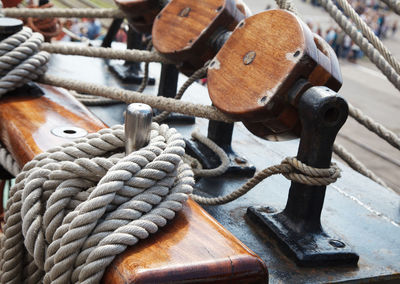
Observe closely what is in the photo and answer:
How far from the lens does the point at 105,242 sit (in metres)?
0.65

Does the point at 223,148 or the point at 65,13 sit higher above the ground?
the point at 65,13

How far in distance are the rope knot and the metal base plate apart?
0.13m

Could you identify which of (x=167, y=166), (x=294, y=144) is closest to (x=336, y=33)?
(x=294, y=144)

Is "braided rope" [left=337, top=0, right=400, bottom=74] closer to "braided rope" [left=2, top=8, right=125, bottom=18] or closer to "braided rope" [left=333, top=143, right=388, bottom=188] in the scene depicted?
"braided rope" [left=333, top=143, right=388, bottom=188]

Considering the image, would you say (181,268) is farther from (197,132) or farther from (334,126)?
(197,132)

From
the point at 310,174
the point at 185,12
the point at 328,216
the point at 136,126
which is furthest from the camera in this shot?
the point at 185,12

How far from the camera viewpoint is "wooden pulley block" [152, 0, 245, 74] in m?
1.32

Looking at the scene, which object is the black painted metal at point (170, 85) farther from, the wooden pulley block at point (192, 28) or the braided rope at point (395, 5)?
the braided rope at point (395, 5)

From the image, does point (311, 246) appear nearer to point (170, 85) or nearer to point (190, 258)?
point (190, 258)

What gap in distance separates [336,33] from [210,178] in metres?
13.4

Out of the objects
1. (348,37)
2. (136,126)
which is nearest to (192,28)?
(136,126)

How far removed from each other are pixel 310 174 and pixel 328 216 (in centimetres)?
29

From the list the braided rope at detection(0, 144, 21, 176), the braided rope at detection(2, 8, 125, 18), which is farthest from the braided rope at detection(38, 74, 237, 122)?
the braided rope at detection(2, 8, 125, 18)

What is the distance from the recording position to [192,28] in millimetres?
1372
